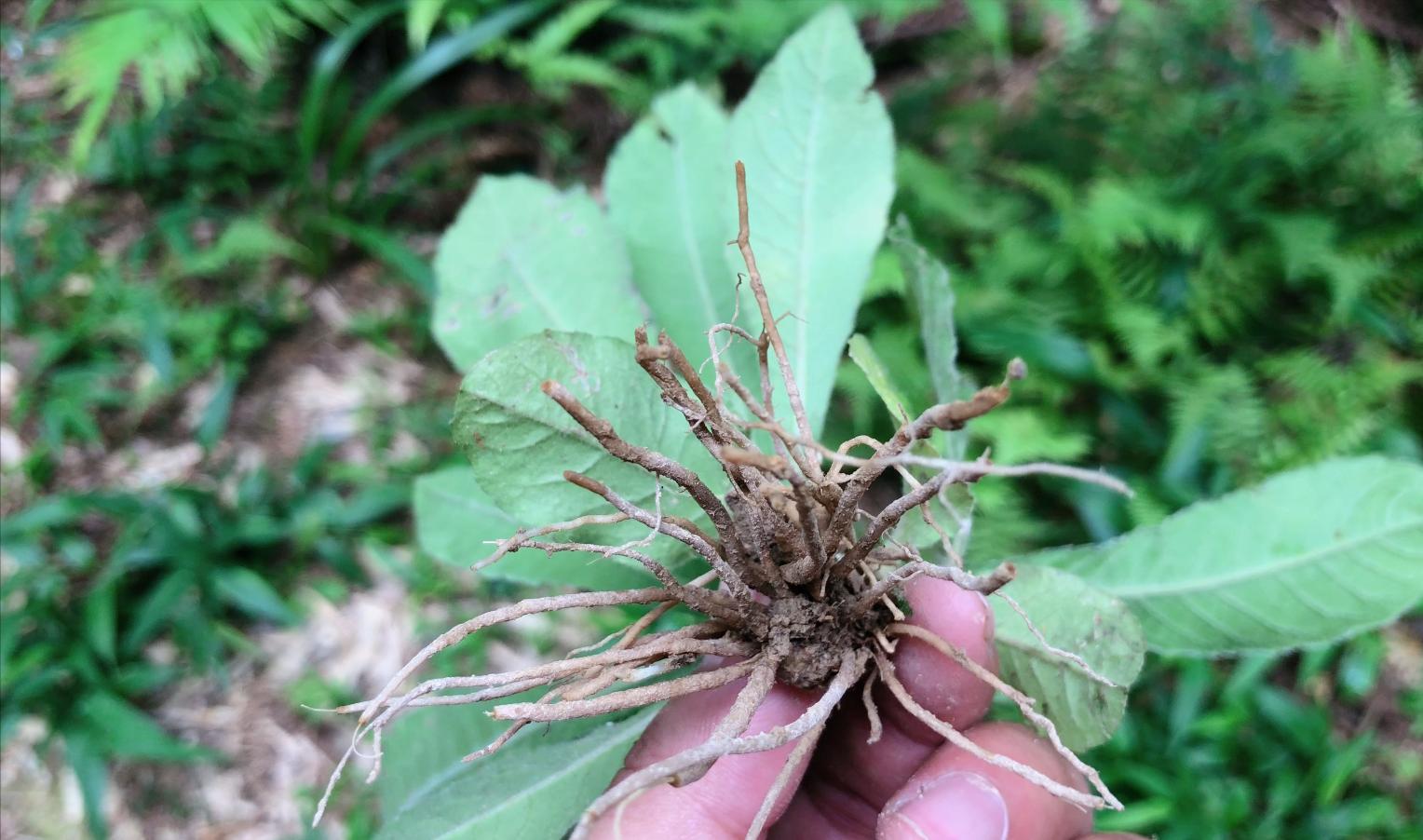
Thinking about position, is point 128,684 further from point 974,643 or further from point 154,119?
point 974,643

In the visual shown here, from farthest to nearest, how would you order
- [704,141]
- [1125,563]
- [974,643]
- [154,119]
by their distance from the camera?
[154,119]
[704,141]
[1125,563]
[974,643]

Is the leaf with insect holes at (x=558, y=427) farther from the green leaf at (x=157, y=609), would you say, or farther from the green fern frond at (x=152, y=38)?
the green fern frond at (x=152, y=38)

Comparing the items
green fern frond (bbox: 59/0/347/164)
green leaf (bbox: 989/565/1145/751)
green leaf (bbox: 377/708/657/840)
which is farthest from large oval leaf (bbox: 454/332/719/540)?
green fern frond (bbox: 59/0/347/164)

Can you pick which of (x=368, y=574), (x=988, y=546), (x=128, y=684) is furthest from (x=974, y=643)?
(x=128, y=684)

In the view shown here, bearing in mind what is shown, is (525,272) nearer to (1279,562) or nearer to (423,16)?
(1279,562)

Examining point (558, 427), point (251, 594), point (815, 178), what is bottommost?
point (251, 594)

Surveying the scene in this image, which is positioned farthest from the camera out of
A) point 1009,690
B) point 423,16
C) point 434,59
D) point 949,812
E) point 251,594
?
point 434,59

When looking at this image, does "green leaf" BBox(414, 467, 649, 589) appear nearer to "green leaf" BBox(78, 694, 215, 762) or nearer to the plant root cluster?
the plant root cluster

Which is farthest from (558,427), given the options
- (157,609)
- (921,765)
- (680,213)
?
(157,609)
